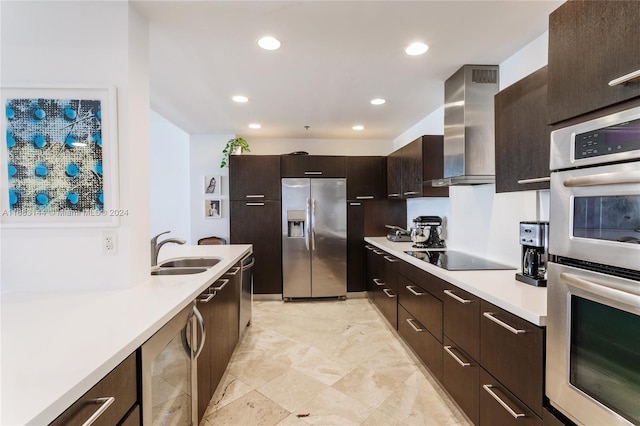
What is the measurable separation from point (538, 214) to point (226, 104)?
3.04 meters

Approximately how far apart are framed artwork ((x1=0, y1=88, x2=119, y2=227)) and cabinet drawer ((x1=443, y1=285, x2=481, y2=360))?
1.97 meters

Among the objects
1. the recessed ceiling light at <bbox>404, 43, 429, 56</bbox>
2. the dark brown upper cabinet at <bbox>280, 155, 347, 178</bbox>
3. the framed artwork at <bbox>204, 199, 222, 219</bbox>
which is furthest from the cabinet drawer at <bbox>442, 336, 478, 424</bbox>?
the framed artwork at <bbox>204, 199, 222, 219</bbox>

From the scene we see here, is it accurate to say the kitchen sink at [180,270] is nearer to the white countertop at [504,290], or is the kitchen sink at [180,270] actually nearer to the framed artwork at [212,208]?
the white countertop at [504,290]

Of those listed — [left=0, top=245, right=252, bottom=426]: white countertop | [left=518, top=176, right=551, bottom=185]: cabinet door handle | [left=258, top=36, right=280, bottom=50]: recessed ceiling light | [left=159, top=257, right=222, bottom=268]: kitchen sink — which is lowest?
[left=159, top=257, right=222, bottom=268]: kitchen sink

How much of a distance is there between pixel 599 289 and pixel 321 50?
2044 mm

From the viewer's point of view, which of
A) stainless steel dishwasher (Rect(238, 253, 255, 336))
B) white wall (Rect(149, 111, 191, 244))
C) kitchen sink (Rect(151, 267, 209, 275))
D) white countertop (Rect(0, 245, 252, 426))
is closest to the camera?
white countertop (Rect(0, 245, 252, 426))

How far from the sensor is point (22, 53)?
5.10 ft

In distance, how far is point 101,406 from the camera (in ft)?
2.68

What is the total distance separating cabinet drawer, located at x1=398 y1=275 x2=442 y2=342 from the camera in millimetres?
2119

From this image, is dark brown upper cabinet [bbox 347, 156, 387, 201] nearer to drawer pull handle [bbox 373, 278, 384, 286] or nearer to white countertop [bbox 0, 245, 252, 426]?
drawer pull handle [bbox 373, 278, 384, 286]

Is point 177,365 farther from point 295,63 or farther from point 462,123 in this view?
point 462,123

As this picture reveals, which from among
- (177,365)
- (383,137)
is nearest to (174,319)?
(177,365)

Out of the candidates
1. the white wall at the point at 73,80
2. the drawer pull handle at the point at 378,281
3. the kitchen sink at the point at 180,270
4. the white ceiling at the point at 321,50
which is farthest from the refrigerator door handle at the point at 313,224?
the white wall at the point at 73,80

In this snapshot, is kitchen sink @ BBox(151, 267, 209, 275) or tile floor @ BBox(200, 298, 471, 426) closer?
tile floor @ BBox(200, 298, 471, 426)
